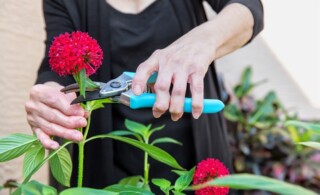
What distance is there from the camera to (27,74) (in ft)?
5.29

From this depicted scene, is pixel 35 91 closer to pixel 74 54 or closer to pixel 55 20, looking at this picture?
pixel 74 54

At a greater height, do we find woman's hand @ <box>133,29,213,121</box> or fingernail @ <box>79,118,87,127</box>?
woman's hand @ <box>133,29,213,121</box>

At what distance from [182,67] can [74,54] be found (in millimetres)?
136

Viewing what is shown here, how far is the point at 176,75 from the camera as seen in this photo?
1.96 feet

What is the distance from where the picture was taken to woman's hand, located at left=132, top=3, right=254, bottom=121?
58 centimetres

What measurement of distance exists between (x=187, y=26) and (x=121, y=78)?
399 millimetres

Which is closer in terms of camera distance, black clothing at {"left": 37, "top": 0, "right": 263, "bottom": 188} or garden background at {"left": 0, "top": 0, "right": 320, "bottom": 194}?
black clothing at {"left": 37, "top": 0, "right": 263, "bottom": 188}

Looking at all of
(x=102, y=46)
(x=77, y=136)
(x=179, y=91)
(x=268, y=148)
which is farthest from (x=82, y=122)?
(x=268, y=148)

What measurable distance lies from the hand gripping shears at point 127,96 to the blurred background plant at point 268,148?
1.75 m

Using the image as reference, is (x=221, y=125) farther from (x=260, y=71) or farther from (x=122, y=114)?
(x=260, y=71)

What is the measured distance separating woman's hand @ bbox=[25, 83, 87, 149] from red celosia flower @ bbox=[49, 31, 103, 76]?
75 mm

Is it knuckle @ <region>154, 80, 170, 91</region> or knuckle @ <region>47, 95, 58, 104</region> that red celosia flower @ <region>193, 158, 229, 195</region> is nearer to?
knuckle @ <region>154, 80, 170, 91</region>

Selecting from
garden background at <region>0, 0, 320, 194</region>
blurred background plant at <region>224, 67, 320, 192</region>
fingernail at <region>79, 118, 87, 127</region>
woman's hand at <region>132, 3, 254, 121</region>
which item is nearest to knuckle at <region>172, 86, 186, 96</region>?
woman's hand at <region>132, 3, 254, 121</region>

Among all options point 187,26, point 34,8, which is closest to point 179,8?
point 187,26
